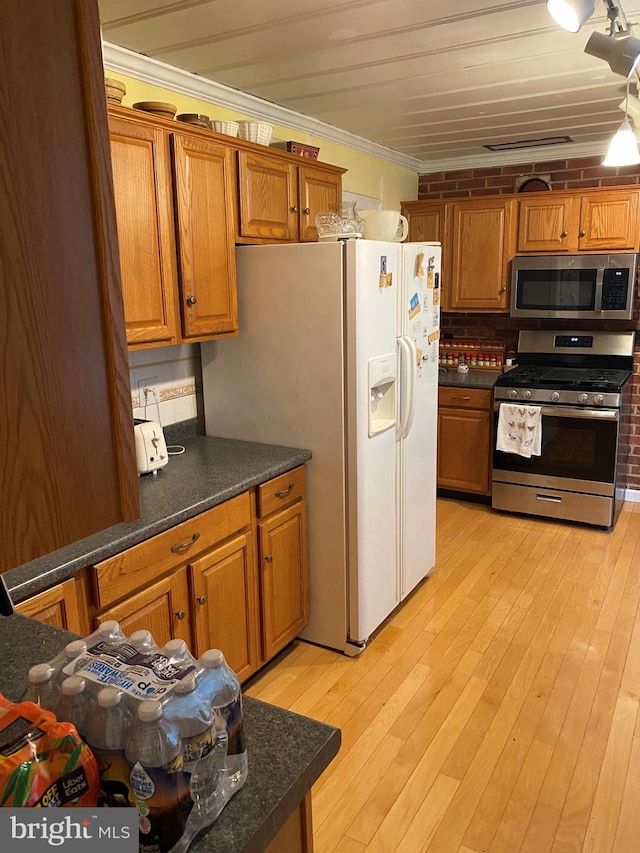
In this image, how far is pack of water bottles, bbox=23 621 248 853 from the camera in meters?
0.74

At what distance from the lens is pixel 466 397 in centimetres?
439

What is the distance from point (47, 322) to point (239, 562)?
6.37ft

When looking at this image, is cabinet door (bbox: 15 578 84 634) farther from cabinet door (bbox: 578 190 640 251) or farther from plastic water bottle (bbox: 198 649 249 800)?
cabinet door (bbox: 578 190 640 251)

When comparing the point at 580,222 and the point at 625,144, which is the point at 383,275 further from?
the point at 580,222

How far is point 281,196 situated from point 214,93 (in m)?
0.56

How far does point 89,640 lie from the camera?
96 cm

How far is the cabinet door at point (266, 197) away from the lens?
264 centimetres

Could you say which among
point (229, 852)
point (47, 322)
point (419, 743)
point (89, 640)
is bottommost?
point (419, 743)

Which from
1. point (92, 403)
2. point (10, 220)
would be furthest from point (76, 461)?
point (10, 220)

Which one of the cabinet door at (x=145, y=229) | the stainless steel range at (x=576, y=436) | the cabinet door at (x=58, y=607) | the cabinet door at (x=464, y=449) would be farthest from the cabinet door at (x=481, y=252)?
the cabinet door at (x=58, y=607)

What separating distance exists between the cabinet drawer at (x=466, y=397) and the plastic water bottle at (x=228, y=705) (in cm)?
369

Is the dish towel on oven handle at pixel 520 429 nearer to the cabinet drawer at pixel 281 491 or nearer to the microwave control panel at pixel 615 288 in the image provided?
the microwave control panel at pixel 615 288

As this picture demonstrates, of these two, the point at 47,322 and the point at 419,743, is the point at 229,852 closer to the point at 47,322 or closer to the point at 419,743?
the point at 47,322

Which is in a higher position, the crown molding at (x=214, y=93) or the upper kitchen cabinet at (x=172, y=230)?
the crown molding at (x=214, y=93)
